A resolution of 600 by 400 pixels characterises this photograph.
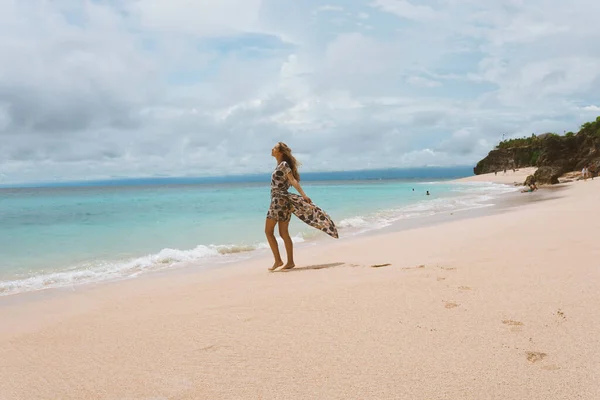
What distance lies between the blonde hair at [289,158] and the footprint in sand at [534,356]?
16.5 ft

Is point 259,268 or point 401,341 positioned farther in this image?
point 259,268

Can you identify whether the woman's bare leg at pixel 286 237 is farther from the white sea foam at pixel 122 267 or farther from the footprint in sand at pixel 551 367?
the footprint in sand at pixel 551 367

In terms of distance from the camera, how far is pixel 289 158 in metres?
7.57

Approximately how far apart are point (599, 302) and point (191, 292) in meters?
4.89

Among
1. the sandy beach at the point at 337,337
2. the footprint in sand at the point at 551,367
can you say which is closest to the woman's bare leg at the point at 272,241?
the sandy beach at the point at 337,337

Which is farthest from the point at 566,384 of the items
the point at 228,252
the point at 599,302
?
the point at 228,252

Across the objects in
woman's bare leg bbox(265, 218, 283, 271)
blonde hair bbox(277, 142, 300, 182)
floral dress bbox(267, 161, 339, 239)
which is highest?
blonde hair bbox(277, 142, 300, 182)

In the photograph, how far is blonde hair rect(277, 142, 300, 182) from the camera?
7523mm

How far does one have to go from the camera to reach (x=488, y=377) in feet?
9.12

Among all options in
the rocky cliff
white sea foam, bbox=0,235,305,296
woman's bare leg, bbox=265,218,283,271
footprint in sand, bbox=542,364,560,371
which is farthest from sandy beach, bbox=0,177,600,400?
the rocky cliff

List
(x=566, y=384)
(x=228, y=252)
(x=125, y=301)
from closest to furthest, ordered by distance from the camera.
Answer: (x=566, y=384) → (x=125, y=301) → (x=228, y=252)

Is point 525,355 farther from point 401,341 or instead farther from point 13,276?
point 13,276

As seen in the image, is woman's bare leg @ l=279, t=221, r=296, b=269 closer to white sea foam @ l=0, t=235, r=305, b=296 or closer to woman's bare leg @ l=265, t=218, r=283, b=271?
woman's bare leg @ l=265, t=218, r=283, b=271

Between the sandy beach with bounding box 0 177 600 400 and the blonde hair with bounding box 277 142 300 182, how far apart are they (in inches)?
78.1
